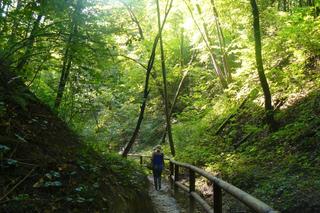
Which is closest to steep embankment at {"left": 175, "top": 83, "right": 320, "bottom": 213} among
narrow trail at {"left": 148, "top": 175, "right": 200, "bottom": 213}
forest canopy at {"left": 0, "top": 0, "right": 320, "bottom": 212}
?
forest canopy at {"left": 0, "top": 0, "right": 320, "bottom": 212}

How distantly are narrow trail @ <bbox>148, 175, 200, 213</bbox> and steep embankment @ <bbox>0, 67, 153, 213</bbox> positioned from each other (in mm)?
2446

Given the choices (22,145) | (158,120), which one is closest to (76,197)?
(22,145)

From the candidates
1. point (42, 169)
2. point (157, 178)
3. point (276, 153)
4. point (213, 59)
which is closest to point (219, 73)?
point (213, 59)

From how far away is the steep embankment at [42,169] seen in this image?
3.82m

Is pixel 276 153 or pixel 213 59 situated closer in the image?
pixel 276 153

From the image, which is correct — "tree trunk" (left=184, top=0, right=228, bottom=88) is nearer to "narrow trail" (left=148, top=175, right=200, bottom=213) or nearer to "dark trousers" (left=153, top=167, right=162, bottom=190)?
"dark trousers" (left=153, top=167, right=162, bottom=190)

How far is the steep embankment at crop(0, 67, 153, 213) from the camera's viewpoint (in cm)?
382

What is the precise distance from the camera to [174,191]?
11125 millimetres

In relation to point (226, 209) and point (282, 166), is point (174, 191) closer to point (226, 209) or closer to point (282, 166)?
point (226, 209)

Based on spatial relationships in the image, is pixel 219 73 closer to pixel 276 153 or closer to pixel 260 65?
pixel 260 65

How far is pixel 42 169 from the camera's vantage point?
4.39 m

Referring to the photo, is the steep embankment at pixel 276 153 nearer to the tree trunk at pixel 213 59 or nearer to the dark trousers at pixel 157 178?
the dark trousers at pixel 157 178

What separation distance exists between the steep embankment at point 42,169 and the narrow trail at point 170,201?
245 centimetres

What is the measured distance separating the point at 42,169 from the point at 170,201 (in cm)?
622
